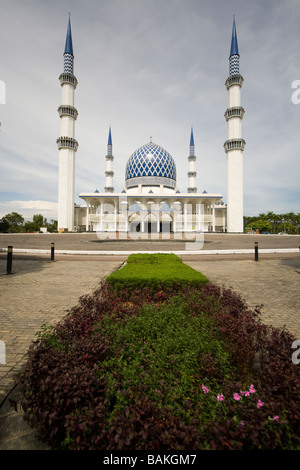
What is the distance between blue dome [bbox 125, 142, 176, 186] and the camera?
52.3m

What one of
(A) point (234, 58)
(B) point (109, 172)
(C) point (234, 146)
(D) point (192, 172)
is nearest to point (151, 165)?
(D) point (192, 172)

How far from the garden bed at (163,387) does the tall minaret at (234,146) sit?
149ft

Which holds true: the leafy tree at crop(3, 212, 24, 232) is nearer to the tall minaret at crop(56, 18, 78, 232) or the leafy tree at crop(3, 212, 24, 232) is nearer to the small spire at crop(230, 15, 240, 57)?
the tall minaret at crop(56, 18, 78, 232)

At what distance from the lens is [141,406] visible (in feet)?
6.08

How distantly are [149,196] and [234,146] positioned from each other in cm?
1898

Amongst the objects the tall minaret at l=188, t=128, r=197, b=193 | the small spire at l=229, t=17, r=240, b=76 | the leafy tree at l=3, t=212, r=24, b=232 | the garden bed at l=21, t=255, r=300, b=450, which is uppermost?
the small spire at l=229, t=17, r=240, b=76

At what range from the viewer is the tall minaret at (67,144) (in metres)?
44.7

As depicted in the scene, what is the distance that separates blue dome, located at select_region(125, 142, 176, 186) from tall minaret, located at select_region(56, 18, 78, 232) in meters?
13.7

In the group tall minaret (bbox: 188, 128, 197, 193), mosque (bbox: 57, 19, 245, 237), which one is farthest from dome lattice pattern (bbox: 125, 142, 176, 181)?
tall minaret (bbox: 188, 128, 197, 193)

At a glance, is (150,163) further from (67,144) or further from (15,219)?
(15,219)

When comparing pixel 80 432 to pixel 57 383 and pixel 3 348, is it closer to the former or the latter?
pixel 57 383

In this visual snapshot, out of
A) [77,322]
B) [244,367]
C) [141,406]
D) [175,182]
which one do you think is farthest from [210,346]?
[175,182]

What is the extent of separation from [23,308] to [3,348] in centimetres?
169

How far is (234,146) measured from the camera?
45.4 metres
